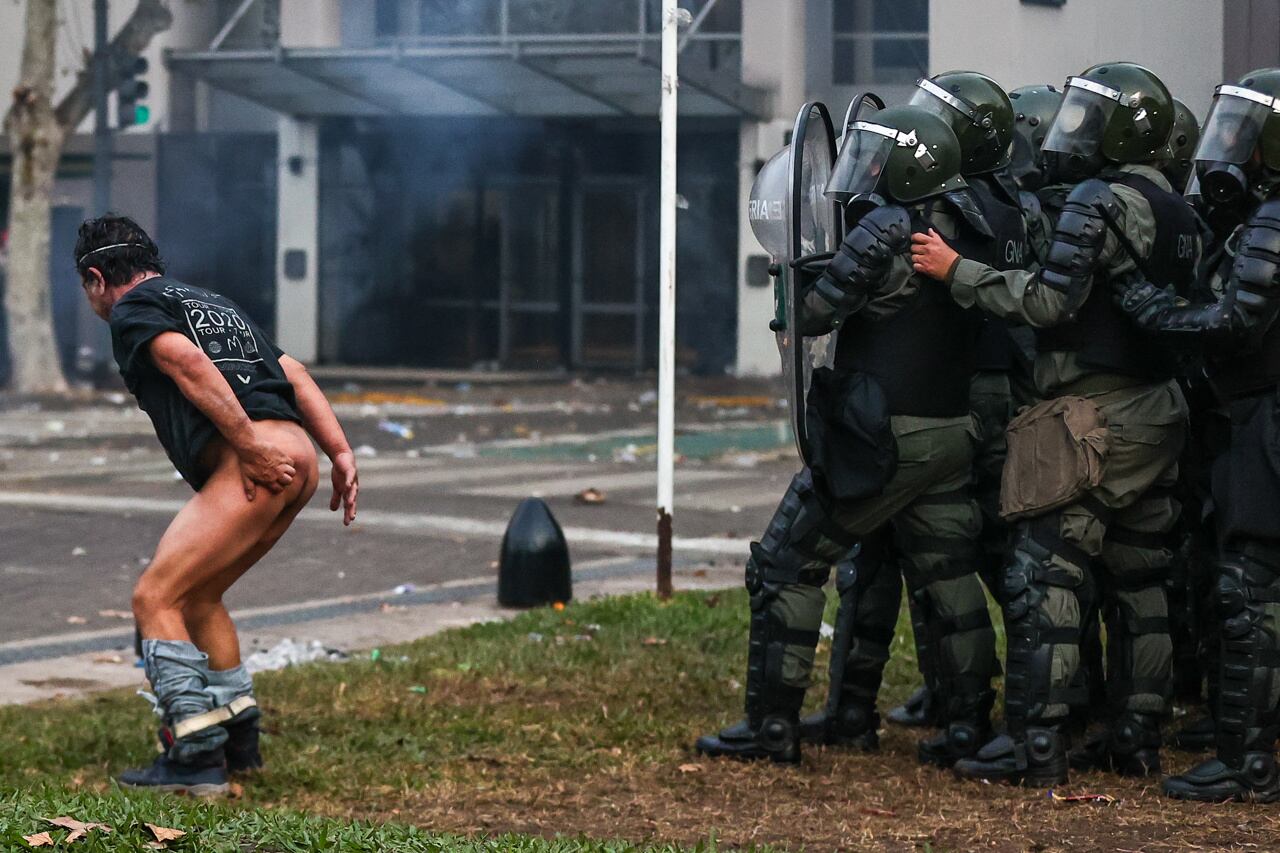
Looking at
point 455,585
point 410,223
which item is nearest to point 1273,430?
point 455,585

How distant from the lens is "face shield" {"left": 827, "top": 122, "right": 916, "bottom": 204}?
5391mm

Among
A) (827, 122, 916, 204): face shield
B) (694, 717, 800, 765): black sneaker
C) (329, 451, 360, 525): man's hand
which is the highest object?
(827, 122, 916, 204): face shield

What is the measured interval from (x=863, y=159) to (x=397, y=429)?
12.2 meters

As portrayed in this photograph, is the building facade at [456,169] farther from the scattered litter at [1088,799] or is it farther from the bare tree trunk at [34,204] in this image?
the scattered litter at [1088,799]

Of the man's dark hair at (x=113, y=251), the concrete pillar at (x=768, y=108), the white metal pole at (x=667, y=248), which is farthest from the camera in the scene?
the concrete pillar at (x=768, y=108)

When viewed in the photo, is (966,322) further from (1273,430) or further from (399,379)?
(399,379)

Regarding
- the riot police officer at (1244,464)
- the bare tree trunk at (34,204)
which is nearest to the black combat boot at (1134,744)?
the riot police officer at (1244,464)

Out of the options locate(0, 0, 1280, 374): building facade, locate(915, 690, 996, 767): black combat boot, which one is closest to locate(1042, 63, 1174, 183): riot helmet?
locate(915, 690, 996, 767): black combat boot

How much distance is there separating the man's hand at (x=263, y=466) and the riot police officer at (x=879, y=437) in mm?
1345

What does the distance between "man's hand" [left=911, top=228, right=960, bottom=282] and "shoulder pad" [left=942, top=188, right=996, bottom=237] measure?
0.57 ft

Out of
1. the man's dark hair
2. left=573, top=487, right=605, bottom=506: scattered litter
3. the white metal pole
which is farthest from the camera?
left=573, top=487, right=605, bottom=506: scattered litter

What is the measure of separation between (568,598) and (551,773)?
3149 millimetres

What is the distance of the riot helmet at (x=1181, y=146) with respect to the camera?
5.76m

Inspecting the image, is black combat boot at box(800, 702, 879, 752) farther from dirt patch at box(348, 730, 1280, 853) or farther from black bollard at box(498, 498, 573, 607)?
black bollard at box(498, 498, 573, 607)
